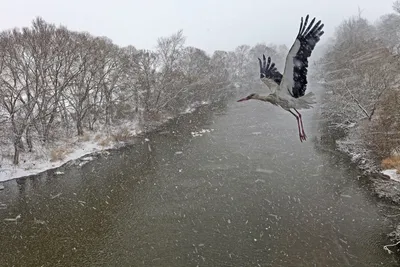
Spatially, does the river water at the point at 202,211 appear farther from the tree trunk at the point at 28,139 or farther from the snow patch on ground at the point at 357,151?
the tree trunk at the point at 28,139

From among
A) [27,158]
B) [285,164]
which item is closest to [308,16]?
[285,164]

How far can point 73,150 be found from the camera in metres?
21.8

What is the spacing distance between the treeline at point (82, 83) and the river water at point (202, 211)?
457 centimetres

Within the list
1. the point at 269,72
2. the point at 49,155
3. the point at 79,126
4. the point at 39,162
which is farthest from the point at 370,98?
the point at 39,162

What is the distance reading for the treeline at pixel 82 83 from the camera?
1892 cm

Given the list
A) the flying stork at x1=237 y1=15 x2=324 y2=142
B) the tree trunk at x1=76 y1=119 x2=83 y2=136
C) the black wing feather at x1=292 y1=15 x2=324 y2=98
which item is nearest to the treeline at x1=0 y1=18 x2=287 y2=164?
the tree trunk at x1=76 y1=119 x2=83 y2=136

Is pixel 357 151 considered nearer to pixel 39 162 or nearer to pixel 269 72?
pixel 269 72

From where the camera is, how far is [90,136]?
2467 cm

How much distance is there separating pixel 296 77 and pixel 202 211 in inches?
366

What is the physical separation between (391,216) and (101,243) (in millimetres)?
10804

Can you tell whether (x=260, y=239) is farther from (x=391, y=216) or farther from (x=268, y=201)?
(x=391, y=216)

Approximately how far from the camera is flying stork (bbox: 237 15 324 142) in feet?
15.4

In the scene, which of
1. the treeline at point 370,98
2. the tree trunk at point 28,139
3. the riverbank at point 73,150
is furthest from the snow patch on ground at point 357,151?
the tree trunk at point 28,139

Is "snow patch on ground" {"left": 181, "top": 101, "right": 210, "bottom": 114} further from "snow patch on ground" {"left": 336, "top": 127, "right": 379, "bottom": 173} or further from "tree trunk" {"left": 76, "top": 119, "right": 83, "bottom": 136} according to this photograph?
"snow patch on ground" {"left": 336, "top": 127, "right": 379, "bottom": 173}
